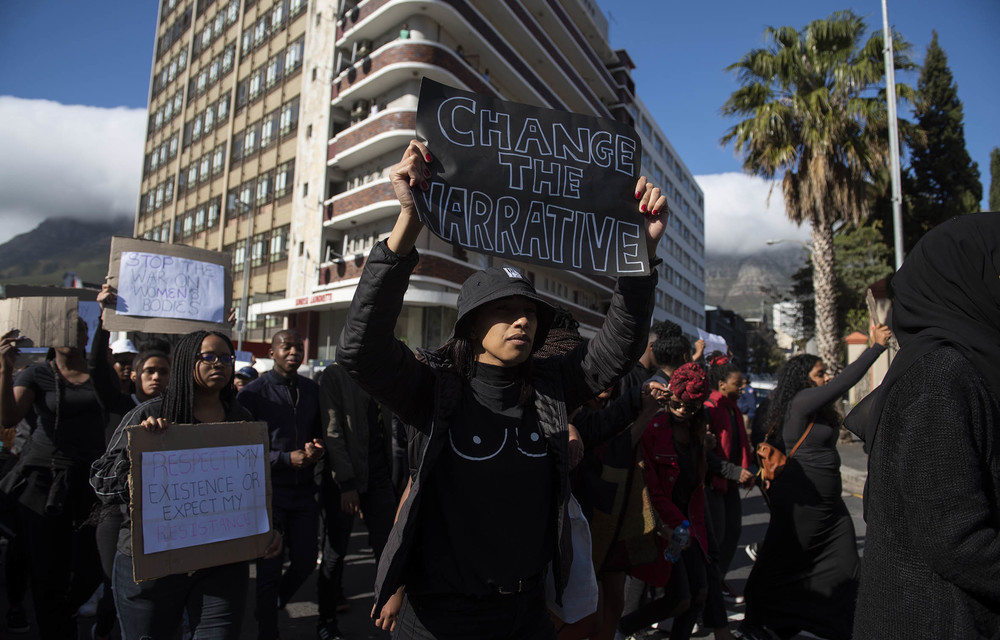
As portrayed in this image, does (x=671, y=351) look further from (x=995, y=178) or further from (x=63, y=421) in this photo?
(x=995, y=178)

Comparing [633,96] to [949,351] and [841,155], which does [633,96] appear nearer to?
[841,155]

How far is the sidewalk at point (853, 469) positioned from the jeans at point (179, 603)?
8.45 meters

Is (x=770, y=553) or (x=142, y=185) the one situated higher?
(x=142, y=185)

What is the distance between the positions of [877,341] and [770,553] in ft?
5.62

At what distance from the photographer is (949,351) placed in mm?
1785

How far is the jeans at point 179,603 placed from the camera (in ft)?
8.97

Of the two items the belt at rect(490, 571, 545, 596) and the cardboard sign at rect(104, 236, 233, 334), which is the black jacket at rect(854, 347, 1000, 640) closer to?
the belt at rect(490, 571, 545, 596)

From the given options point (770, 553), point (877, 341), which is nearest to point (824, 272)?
point (877, 341)

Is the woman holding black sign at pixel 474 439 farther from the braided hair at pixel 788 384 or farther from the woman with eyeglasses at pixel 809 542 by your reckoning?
the braided hair at pixel 788 384

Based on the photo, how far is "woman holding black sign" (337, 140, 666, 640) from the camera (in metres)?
1.94

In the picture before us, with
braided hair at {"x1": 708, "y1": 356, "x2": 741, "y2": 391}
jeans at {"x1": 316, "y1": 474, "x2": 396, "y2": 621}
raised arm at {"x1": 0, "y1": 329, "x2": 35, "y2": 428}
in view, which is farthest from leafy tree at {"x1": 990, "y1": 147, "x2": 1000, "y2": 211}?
raised arm at {"x1": 0, "y1": 329, "x2": 35, "y2": 428}

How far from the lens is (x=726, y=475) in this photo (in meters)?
4.56

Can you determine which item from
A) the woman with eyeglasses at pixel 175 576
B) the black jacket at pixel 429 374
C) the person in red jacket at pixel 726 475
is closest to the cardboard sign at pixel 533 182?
the black jacket at pixel 429 374

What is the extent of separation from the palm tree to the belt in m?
15.4
